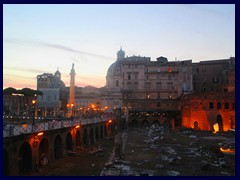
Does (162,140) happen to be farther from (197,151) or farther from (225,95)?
(225,95)

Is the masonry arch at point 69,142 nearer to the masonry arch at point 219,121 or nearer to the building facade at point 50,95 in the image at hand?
the masonry arch at point 219,121

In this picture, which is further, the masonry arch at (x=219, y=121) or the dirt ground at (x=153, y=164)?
the masonry arch at (x=219, y=121)

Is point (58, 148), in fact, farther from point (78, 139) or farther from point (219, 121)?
point (219, 121)

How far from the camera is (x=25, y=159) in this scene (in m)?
26.4

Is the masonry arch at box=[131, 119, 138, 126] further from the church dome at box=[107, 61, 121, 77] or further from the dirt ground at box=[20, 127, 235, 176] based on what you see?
the dirt ground at box=[20, 127, 235, 176]

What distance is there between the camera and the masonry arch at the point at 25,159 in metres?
26.0

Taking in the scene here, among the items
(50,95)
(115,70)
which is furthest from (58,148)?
(50,95)

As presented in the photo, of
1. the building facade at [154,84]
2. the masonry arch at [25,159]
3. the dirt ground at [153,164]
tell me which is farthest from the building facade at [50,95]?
the masonry arch at [25,159]
